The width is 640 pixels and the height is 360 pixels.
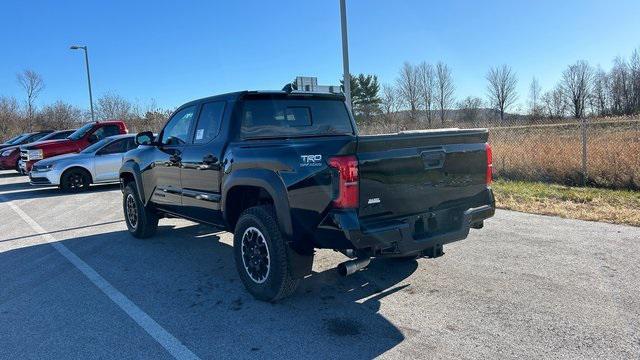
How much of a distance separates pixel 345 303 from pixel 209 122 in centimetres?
251

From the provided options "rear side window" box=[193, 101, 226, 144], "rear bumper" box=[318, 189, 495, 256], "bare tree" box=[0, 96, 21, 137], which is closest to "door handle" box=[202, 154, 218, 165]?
"rear side window" box=[193, 101, 226, 144]

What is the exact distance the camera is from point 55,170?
43.8 feet

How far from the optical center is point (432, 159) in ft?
13.1

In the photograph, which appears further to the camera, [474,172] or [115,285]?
[115,285]

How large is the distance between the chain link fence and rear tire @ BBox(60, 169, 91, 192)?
1139 centimetres

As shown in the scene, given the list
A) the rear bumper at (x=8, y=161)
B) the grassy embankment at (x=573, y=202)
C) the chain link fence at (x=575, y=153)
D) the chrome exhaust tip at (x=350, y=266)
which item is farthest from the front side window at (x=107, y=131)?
the chrome exhaust tip at (x=350, y=266)

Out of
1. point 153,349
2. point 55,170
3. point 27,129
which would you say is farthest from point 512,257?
point 27,129

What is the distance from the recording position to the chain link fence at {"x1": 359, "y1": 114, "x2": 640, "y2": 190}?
31.8 ft

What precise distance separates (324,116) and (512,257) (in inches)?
106

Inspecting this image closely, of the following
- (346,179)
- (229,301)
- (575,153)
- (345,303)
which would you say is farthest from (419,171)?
(575,153)

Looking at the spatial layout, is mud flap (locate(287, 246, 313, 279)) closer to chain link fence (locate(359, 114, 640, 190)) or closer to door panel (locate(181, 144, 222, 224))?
door panel (locate(181, 144, 222, 224))

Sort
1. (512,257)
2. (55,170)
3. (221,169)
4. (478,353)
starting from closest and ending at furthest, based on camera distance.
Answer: (478,353)
(221,169)
(512,257)
(55,170)

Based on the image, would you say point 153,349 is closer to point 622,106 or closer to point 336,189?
point 336,189

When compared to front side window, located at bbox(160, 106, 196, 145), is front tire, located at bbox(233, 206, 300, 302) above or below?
below
